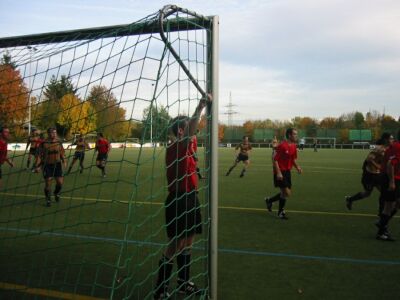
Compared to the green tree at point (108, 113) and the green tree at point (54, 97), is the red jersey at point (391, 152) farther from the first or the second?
the green tree at point (54, 97)

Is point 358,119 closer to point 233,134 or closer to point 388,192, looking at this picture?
point 233,134

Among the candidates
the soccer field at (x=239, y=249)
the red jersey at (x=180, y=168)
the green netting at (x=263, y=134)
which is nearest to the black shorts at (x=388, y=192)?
the soccer field at (x=239, y=249)

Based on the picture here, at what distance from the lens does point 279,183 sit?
8.96 meters

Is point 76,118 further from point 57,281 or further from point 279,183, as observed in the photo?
point 279,183

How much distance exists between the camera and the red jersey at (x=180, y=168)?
4.14 meters

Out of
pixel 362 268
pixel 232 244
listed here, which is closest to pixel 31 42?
pixel 232 244

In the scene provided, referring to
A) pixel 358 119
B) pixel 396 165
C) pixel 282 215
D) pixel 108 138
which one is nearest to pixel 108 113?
pixel 108 138

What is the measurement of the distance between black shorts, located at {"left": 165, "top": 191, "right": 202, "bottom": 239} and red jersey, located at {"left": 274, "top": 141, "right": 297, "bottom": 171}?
5.20m

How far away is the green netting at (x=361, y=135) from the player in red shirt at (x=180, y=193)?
81805 mm

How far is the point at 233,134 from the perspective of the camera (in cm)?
8519

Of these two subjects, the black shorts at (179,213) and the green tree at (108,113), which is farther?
the black shorts at (179,213)

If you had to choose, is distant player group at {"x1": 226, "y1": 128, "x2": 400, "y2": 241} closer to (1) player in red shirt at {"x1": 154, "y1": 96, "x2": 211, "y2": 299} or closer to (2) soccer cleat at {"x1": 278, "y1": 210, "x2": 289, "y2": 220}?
(2) soccer cleat at {"x1": 278, "y1": 210, "x2": 289, "y2": 220}

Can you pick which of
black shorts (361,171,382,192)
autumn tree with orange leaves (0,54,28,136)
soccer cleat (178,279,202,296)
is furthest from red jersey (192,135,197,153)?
black shorts (361,171,382,192)

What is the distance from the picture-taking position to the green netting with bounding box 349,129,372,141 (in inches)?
3152
